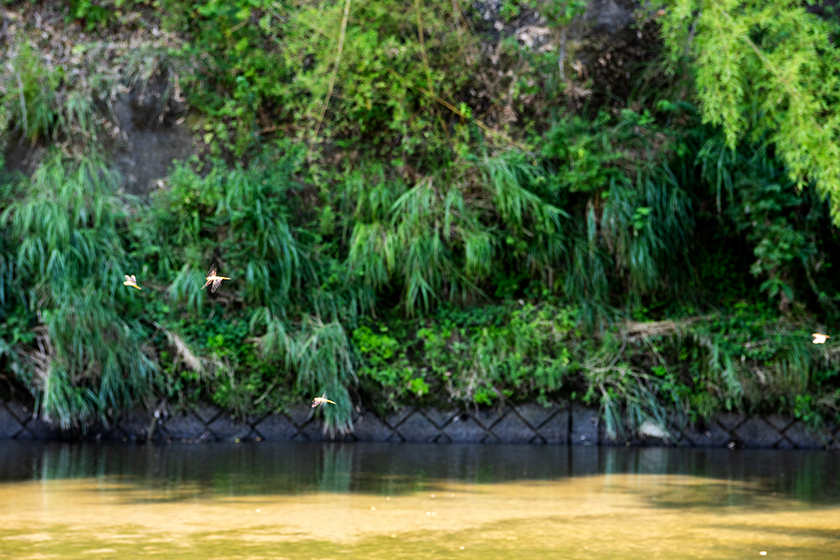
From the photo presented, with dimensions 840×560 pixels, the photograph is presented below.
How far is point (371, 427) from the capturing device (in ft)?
26.5

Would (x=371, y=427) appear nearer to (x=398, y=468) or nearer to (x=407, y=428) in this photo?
(x=407, y=428)

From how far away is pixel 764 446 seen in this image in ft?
25.6

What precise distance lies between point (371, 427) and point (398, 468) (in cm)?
155

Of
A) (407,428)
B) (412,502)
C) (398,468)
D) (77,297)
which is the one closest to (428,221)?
(407,428)

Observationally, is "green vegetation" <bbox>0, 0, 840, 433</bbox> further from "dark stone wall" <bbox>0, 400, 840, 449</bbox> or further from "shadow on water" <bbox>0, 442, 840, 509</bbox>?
"shadow on water" <bbox>0, 442, 840, 509</bbox>

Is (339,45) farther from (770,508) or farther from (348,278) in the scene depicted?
(770,508)

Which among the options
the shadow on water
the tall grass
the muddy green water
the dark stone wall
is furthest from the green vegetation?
the muddy green water

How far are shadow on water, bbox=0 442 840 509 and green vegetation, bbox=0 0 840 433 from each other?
0.50 meters

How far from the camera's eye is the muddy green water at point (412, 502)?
4.22 m

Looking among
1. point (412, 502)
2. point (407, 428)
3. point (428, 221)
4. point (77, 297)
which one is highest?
point (428, 221)

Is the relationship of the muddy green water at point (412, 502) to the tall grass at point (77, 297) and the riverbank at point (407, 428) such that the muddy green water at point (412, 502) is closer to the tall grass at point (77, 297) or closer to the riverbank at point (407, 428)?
the riverbank at point (407, 428)

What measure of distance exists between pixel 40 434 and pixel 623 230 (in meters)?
5.51

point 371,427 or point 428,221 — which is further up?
point 428,221

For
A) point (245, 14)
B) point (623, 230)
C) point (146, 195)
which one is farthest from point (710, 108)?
point (146, 195)
